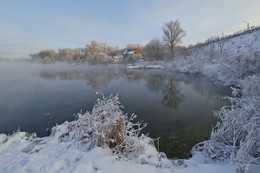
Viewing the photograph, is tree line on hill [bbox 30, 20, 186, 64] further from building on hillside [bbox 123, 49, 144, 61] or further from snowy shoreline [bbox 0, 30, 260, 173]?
snowy shoreline [bbox 0, 30, 260, 173]

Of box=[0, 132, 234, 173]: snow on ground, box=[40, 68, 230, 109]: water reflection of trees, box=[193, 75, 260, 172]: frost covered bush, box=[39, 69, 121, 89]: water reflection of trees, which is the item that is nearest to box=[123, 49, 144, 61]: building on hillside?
box=[39, 69, 121, 89]: water reflection of trees

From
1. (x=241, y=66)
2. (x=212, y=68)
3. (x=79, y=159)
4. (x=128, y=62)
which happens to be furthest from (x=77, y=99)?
(x=128, y=62)

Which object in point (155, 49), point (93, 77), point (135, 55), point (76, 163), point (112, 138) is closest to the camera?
point (76, 163)

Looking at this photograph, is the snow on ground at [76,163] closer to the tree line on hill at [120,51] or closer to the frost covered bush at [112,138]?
the frost covered bush at [112,138]

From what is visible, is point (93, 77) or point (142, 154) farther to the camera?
point (93, 77)

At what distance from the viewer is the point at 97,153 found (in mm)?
3242

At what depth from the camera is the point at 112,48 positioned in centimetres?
6900

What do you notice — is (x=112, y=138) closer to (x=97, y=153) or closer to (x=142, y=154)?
(x=97, y=153)

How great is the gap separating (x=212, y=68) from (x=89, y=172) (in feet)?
60.0

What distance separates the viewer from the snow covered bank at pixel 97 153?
2822 mm

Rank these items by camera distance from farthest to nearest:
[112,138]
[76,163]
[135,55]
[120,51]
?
1. [120,51]
2. [135,55]
3. [112,138]
4. [76,163]

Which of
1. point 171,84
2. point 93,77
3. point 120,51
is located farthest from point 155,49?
point 120,51

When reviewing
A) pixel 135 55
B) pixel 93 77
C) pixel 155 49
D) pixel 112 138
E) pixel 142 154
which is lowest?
pixel 142 154

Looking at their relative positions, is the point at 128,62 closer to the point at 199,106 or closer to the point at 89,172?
the point at 199,106
